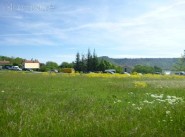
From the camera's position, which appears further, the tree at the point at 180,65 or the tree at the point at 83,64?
the tree at the point at 83,64

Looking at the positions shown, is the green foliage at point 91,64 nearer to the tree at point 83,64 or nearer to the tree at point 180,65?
the tree at point 83,64

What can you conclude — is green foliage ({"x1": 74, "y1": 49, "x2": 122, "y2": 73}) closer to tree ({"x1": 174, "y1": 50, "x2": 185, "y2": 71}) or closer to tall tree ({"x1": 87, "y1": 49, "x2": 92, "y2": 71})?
Answer: tall tree ({"x1": 87, "y1": 49, "x2": 92, "y2": 71})

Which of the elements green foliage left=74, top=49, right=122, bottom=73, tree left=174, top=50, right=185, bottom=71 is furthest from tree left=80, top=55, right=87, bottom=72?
Result: tree left=174, top=50, right=185, bottom=71

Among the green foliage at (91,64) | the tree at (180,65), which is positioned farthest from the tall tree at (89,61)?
the tree at (180,65)

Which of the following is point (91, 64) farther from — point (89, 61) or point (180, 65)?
point (180, 65)

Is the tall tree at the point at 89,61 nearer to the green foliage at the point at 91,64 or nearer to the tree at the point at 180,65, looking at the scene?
the green foliage at the point at 91,64

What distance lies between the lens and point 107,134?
6262mm

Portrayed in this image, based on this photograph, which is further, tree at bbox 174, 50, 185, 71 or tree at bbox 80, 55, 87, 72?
tree at bbox 80, 55, 87, 72

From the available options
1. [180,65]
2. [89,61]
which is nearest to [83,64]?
[89,61]

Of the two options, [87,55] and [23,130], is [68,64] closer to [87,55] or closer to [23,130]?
[87,55]

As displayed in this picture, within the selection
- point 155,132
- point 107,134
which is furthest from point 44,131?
point 155,132

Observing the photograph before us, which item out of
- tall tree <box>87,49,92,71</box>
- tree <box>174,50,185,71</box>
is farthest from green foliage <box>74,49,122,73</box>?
tree <box>174,50,185,71</box>

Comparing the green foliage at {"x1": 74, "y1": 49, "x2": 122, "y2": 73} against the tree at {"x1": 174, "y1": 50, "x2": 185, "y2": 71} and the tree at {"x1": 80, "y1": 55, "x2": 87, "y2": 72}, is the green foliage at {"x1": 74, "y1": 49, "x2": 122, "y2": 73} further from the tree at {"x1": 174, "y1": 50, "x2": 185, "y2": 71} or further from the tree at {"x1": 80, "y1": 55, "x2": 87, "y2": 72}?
the tree at {"x1": 174, "y1": 50, "x2": 185, "y2": 71}

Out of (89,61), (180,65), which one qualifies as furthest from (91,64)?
(180,65)
